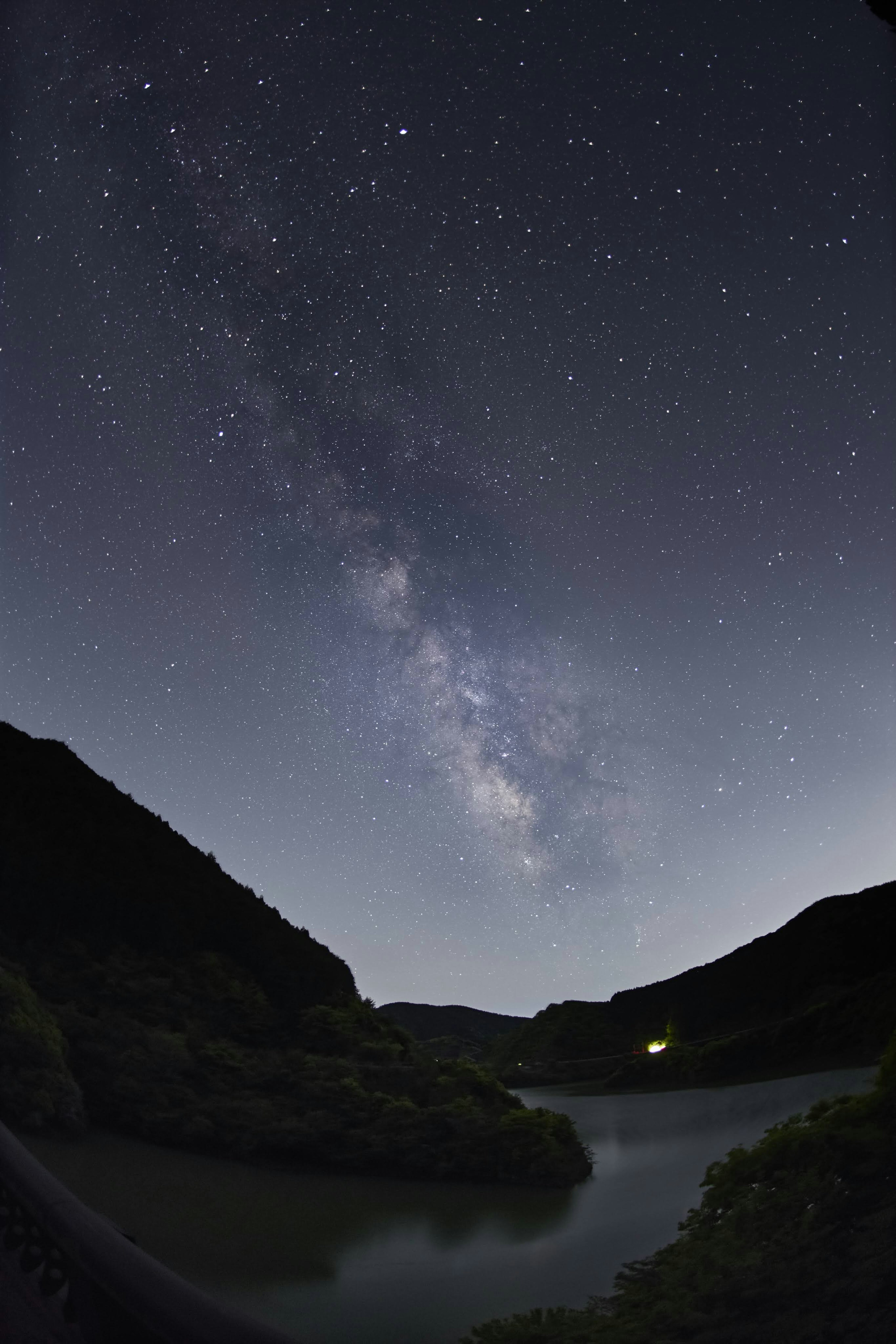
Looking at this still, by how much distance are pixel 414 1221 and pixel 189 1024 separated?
10.0 ft

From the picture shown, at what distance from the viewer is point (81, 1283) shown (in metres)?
2.84

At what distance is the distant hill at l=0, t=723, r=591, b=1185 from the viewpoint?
→ 609 cm

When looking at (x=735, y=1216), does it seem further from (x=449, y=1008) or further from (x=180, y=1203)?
(x=449, y=1008)

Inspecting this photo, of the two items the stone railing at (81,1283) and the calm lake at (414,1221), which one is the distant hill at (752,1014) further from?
the stone railing at (81,1283)

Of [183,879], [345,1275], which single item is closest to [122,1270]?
[345,1275]

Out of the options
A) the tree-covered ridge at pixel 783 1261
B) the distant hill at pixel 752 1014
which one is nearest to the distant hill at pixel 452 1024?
the distant hill at pixel 752 1014

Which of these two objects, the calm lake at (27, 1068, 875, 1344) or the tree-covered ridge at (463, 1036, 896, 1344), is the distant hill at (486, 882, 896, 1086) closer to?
the calm lake at (27, 1068, 875, 1344)

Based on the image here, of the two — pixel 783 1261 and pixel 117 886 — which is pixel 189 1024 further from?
pixel 783 1261

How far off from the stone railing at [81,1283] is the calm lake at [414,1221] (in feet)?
4.52

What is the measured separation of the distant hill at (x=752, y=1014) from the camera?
548cm

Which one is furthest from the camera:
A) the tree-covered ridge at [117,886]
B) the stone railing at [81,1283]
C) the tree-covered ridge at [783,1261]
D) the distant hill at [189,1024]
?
the tree-covered ridge at [117,886]

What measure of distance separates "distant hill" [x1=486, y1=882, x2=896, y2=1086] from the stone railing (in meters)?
4.57

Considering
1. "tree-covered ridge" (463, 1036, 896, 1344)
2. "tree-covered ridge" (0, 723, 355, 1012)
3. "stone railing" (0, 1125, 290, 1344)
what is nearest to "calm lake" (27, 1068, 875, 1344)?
"tree-covered ridge" (463, 1036, 896, 1344)

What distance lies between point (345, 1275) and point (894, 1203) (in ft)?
10.5
